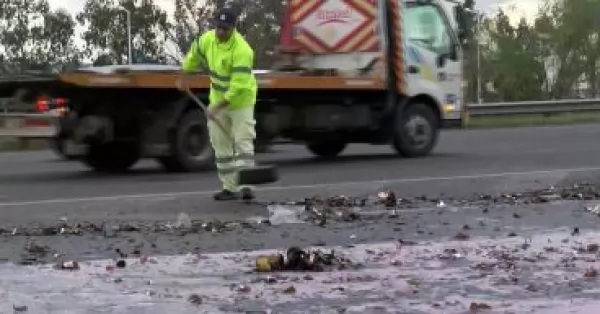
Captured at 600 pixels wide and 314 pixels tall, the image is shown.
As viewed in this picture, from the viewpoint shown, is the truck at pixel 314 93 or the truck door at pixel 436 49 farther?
the truck door at pixel 436 49

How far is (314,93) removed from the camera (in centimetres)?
1518

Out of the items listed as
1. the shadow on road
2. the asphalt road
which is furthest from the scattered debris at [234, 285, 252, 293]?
the shadow on road

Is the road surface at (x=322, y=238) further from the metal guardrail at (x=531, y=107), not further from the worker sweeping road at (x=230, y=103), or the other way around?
the metal guardrail at (x=531, y=107)

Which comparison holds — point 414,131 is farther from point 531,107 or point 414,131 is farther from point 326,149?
point 531,107

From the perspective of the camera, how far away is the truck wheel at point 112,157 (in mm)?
13898

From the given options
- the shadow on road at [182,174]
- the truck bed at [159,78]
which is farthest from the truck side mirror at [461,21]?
the truck bed at [159,78]

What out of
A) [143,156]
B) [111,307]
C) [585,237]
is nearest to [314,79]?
[143,156]

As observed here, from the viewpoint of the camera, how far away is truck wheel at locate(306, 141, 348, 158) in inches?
658

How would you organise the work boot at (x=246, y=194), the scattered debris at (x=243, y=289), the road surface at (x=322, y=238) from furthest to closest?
the work boot at (x=246, y=194), the scattered debris at (x=243, y=289), the road surface at (x=322, y=238)

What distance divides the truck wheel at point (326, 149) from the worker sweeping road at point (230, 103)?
6.70 m

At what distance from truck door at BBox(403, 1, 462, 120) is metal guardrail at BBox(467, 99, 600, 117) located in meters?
10.2

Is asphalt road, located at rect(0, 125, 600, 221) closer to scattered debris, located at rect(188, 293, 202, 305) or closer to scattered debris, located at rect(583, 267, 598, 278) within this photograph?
scattered debris, located at rect(188, 293, 202, 305)

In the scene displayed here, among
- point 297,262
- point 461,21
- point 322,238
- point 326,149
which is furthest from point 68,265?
point 461,21

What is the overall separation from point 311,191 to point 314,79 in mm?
4419
